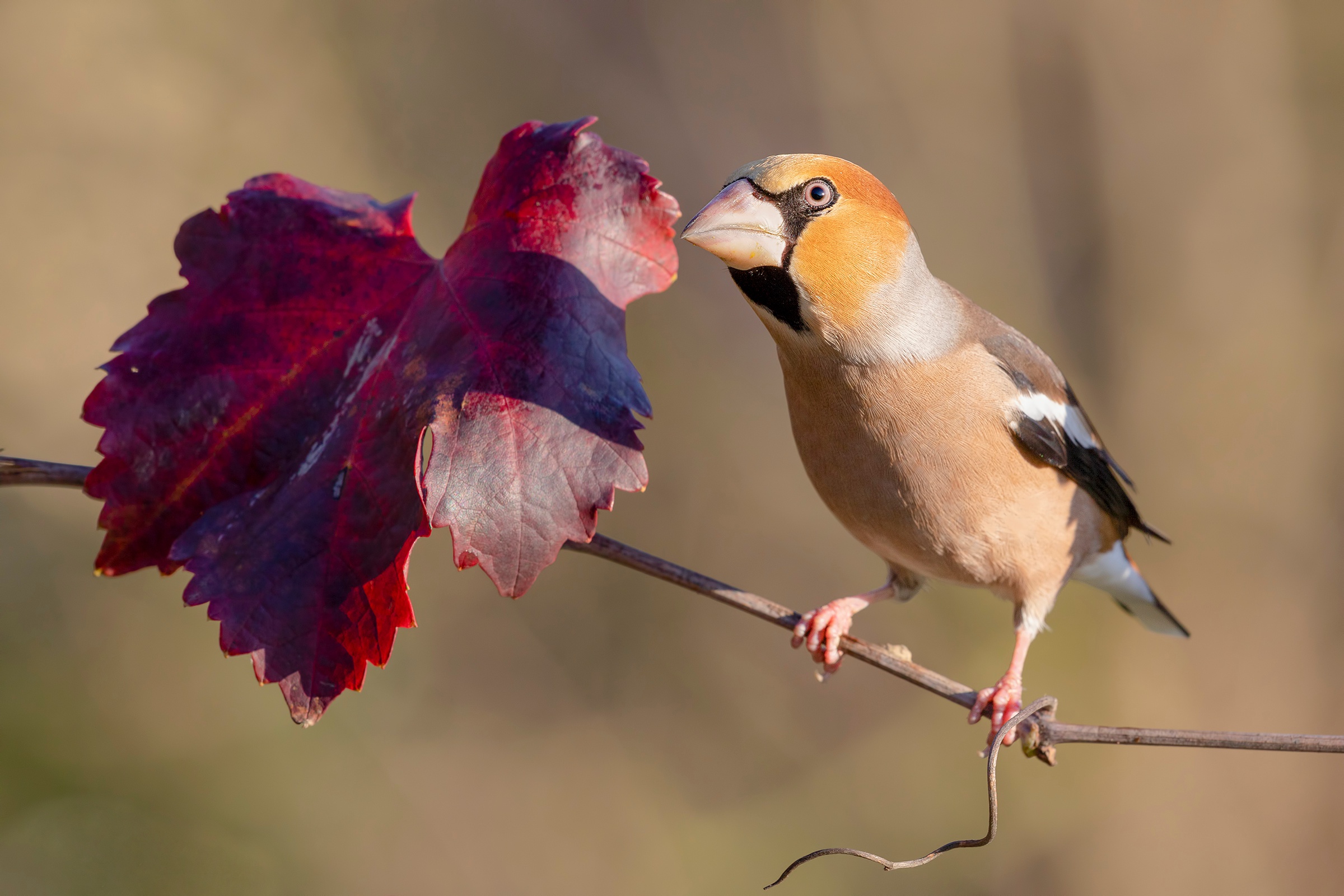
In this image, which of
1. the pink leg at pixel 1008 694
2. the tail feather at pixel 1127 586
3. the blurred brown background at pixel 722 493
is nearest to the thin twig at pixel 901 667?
the pink leg at pixel 1008 694

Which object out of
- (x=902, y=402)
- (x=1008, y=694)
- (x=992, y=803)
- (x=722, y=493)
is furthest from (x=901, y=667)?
(x=722, y=493)

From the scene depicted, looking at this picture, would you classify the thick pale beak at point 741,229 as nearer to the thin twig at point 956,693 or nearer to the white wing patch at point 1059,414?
the thin twig at point 956,693

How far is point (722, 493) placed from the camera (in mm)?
5059

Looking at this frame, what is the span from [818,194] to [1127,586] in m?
2.12

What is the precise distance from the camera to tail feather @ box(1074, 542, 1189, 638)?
3250 mm

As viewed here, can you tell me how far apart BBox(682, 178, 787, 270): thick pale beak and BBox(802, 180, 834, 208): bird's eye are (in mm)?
78

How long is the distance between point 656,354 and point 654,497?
0.72m

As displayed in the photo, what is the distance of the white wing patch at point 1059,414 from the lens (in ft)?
8.48

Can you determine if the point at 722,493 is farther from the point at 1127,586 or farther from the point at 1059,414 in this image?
the point at 1059,414

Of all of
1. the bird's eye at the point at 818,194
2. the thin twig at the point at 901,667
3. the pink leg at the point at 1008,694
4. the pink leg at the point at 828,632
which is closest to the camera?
the thin twig at the point at 901,667

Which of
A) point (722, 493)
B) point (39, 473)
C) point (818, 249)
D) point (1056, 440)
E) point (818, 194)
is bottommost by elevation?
point (722, 493)

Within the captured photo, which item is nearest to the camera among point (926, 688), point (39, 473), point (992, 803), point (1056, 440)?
point (39, 473)

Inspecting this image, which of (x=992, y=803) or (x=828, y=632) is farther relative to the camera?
(x=828, y=632)

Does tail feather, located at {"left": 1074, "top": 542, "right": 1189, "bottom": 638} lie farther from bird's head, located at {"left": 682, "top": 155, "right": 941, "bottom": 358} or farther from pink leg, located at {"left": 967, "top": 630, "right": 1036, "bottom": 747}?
bird's head, located at {"left": 682, "top": 155, "right": 941, "bottom": 358}
